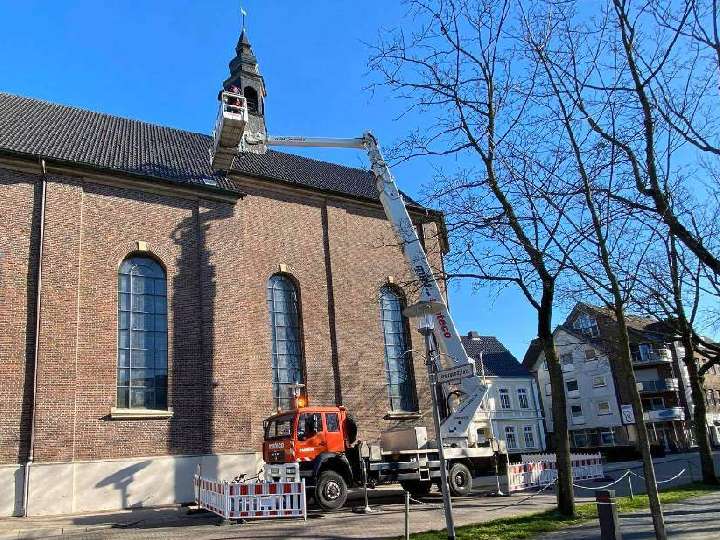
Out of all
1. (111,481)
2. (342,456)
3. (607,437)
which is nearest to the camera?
(342,456)

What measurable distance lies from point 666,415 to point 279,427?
43070 millimetres

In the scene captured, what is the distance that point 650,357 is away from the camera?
168ft

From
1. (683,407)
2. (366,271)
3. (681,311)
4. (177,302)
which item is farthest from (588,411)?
(177,302)

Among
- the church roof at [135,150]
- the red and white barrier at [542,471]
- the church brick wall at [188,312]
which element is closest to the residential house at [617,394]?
the red and white barrier at [542,471]

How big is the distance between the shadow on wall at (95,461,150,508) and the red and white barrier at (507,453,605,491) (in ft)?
32.5

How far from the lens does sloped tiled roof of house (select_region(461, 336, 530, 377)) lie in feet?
148

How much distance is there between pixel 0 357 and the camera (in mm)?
15141

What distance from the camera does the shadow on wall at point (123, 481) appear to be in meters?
15.6

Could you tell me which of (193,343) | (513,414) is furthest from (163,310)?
(513,414)

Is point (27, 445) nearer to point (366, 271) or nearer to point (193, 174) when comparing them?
point (193, 174)

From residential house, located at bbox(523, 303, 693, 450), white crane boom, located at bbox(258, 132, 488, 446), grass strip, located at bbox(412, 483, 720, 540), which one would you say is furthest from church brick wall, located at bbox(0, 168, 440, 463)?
residential house, located at bbox(523, 303, 693, 450)

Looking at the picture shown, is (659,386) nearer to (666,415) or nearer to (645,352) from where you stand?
(666,415)

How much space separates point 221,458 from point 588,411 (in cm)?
4170

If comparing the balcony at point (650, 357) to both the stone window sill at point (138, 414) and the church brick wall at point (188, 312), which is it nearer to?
the church brick wall at point (188, 312)
